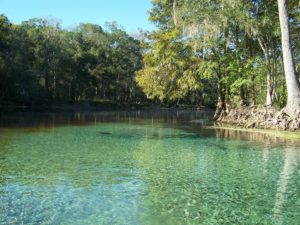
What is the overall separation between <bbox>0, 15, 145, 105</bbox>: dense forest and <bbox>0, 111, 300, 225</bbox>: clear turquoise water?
138ft

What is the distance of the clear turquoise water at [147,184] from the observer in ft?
25.3

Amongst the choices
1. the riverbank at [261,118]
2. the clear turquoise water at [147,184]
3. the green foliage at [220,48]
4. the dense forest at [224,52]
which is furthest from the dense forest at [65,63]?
the clear turquoise water at [147,184]

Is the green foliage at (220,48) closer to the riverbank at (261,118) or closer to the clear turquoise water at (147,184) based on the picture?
the riverbank at (261,118)

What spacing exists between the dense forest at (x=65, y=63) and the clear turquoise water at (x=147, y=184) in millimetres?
42065

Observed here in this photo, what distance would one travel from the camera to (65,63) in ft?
240

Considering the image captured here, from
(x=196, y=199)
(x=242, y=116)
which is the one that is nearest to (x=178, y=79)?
(x=242, y=116)

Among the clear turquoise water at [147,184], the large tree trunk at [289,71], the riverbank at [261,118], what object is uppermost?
the large tree trunk at [289,71]

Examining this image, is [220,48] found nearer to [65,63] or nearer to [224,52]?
[224,52]

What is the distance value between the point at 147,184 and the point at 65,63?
6516cm

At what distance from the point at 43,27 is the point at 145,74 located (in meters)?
44.2

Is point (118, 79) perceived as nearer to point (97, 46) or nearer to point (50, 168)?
point (97, 46)

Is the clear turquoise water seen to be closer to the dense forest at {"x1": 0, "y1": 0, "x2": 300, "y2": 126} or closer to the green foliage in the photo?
the dense forest at {"x1": 0, "y1": 0, "x2": 300, "y2": 126}

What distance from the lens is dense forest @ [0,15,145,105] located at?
6075 centimetres

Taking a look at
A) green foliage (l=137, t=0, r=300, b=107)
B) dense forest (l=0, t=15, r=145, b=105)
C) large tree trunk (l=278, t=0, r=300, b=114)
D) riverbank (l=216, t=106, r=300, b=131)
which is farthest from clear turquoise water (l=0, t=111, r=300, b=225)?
dense forest (l=0, t=15, r=145, b=105)
